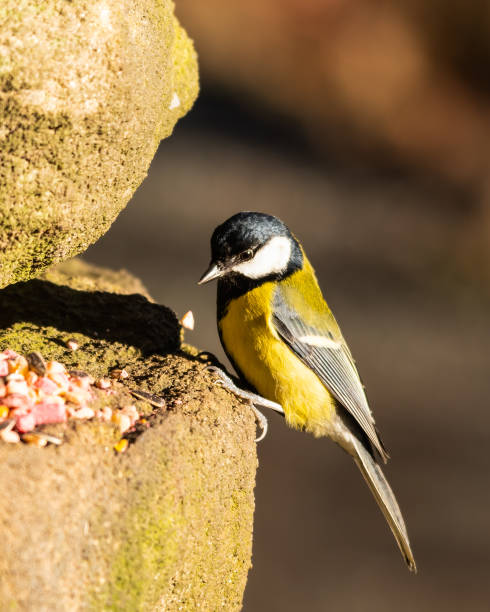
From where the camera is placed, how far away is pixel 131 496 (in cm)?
119

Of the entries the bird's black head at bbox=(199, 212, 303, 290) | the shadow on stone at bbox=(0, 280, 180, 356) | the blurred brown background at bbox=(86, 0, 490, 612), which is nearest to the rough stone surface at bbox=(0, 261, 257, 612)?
the shadow on stone at bbox=(0, 280, 180, 356)

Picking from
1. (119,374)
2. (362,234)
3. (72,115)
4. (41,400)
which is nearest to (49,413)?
(41,400)

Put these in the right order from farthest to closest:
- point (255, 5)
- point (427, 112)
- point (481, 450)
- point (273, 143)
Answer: point (255, 5) < point (427, 112) < point (273, 143) < point (481, 450)

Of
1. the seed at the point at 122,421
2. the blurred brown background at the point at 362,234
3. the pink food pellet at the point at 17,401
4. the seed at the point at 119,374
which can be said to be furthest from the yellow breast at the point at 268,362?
the blurred brown background at the point at 362,234

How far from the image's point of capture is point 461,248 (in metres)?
5.06

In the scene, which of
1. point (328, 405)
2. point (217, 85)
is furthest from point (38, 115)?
point (217, 85)

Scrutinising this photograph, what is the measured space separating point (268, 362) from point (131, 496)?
0.75 meters

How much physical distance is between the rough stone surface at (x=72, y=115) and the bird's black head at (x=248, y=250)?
387mm

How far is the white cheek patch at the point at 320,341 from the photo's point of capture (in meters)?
1.93

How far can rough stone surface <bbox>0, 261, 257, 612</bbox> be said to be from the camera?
1.07 m

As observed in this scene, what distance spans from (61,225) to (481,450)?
10.0ft

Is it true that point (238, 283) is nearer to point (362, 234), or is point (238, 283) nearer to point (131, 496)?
point (131, 496)

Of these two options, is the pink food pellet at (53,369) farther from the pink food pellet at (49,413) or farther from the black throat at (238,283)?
the black throat at (238,283)

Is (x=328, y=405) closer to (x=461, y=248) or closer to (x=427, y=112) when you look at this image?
(x=461, y=248)
